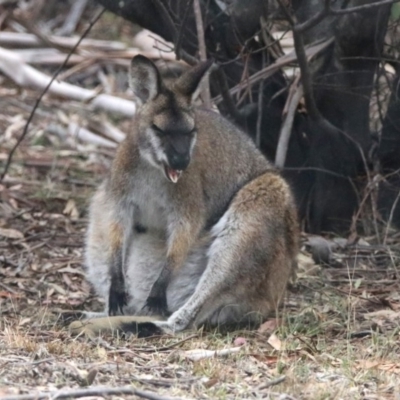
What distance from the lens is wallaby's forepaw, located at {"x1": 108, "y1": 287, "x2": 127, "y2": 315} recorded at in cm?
610

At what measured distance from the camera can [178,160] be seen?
562 cm

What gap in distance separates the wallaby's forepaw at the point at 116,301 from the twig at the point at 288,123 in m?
1.99

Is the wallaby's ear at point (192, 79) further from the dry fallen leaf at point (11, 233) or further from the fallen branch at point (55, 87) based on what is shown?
the fallen branch at point (55, 87)

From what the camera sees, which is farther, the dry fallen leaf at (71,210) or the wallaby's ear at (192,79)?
the dry fallen leaf at (71,210)

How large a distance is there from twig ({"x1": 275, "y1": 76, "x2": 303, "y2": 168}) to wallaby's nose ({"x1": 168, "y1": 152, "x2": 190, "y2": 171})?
2.06m

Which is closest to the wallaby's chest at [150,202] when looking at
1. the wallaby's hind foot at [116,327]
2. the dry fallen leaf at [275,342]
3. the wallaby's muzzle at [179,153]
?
the wallaby's muzzle at [179,153]

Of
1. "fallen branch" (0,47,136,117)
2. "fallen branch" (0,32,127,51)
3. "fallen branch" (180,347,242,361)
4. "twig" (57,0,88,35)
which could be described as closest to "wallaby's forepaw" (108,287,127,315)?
"fallen branch" (180,347,242,361)

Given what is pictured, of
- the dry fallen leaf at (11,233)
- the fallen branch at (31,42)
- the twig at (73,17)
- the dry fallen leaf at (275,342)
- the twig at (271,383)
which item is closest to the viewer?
the twig at (271,383)

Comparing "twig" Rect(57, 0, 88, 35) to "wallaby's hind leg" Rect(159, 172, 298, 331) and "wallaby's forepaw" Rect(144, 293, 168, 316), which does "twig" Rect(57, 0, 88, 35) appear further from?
"wallaby's forepaw" Rect(144, 293, 168, 316)

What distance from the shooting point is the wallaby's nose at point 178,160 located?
563cm

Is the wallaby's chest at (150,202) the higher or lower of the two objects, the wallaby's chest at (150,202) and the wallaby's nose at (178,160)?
the lower

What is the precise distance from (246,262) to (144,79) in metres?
1.21

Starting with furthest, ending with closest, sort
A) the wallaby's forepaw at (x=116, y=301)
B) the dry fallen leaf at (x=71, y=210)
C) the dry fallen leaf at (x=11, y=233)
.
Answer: the dry fallen leaf at (x=71, y=210) → the dry fallen leaf at (x=11, y=233) → the wallaby's forepaw at (x=116, y=301)

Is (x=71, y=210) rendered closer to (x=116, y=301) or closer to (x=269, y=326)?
(x=116, y=301)
